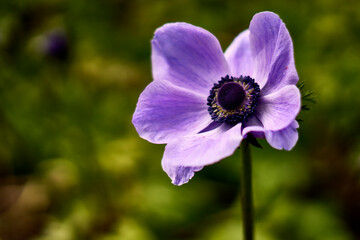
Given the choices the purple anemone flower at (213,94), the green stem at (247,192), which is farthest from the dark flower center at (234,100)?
the green stem at (247,192)

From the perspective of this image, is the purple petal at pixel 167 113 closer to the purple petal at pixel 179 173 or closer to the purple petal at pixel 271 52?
the purple petal at pixel 179 173

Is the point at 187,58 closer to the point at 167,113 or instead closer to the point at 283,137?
the point at 167,113

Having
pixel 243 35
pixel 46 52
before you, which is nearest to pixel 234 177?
pixel 243 35

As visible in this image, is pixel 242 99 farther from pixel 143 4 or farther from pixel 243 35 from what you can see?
pixel 143 4

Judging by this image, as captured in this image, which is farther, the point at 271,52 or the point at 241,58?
the point at 241,58

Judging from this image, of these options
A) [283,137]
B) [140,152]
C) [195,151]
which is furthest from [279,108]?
[140,152]
